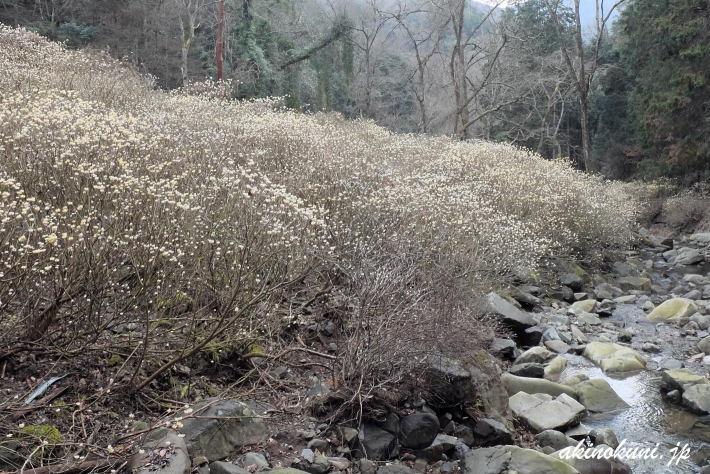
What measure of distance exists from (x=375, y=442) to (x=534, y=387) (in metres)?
2.67

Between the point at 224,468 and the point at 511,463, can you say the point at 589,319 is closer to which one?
the point at 511,463

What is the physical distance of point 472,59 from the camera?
23.1 m

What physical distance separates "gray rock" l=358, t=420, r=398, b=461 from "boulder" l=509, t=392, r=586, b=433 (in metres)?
1.84

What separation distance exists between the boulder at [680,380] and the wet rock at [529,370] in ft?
4.96

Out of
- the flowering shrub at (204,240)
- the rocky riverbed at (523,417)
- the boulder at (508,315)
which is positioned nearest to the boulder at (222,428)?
the rocky riverbed at (523,417)

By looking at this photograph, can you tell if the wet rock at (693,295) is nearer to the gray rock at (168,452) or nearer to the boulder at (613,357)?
the boulder at (613,357)

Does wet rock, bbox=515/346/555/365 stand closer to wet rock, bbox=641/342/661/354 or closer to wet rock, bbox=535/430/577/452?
wet rock, bbox=641/342/661/354

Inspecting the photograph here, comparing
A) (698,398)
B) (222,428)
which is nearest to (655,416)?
(698,398)

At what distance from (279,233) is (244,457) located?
1982 millimetres

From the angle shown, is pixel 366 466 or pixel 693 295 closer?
pixel 366 466

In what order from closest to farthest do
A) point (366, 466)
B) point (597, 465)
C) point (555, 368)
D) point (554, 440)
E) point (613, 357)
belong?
1. point (366, 466)
2. point (597, 465)
3. point (554, 440)
4. point (555, 368)
5. point (613, 357)

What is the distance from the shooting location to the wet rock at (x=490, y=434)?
204 inches

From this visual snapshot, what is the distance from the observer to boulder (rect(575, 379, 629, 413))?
6.32 metres

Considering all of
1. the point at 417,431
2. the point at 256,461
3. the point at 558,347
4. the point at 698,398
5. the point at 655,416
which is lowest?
the point at 655,416
